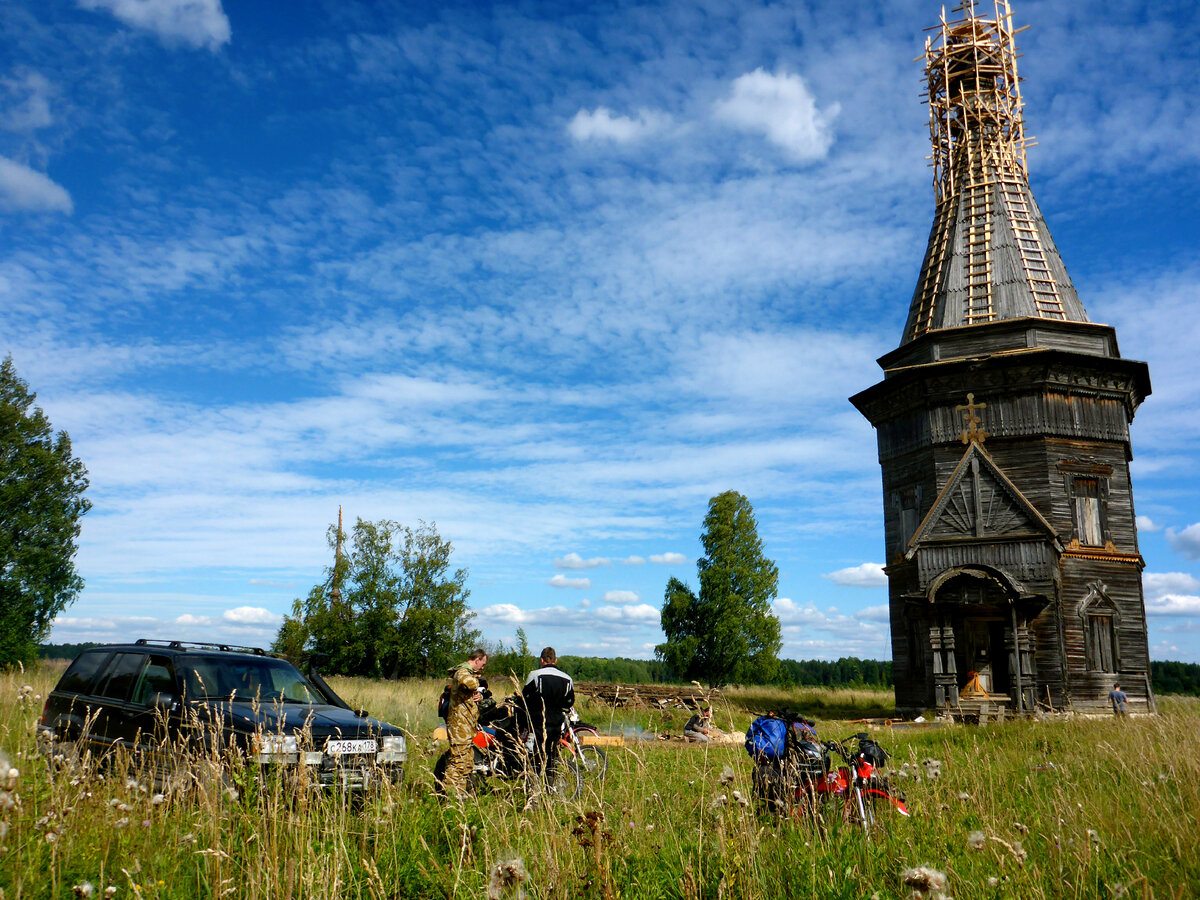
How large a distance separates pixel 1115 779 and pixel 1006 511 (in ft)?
61.4

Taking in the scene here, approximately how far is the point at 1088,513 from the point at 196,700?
2689 cm

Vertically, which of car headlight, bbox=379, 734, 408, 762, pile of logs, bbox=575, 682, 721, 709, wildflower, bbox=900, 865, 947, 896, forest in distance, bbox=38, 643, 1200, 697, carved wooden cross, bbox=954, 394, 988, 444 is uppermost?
carved wooden cross, bbox=954, 394, 988, 444

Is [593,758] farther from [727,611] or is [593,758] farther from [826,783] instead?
[727,611]

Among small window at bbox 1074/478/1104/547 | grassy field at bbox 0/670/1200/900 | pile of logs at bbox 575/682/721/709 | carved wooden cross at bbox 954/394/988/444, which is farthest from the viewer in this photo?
pile of logs at bbox 575/682/721/709

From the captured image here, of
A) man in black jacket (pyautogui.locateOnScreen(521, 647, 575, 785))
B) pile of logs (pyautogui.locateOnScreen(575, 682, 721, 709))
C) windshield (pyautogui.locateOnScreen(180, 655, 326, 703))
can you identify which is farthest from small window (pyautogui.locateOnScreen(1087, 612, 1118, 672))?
windshield (pyautogui.locateOnScreen(180, 655, 326, 703))

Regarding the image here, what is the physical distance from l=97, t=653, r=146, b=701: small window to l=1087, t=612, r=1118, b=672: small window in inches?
1008

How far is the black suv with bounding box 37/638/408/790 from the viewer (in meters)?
7.16

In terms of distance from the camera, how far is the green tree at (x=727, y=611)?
40625 mm

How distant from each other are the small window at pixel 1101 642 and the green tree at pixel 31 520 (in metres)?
38.7

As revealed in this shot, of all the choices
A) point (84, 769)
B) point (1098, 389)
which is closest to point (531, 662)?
point (1098, 389)

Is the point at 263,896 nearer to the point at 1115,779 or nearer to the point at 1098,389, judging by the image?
the point at 1115,779

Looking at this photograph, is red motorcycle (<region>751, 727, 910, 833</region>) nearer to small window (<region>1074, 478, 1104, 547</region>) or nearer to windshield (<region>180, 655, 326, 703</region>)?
windshield (<region>180, 655, 326, 703</region>)

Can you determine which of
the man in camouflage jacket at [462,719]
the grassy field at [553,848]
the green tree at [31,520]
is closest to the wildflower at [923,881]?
the grassy field at [553,848]

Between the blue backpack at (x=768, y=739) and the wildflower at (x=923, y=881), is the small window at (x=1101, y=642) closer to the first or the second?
the blue backpack at (x=768, y=739)
